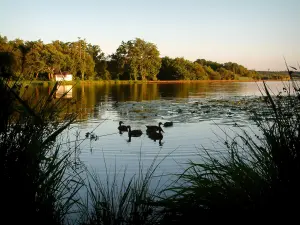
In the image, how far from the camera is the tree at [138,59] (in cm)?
9012

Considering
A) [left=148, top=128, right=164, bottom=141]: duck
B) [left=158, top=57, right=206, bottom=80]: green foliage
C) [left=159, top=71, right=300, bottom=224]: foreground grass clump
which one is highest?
[left=158, top=57, right=206, bottom=80]: green foliage

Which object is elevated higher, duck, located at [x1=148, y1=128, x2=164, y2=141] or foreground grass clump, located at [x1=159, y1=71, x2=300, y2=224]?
foreground grass clump, located at [x1=159, y1=71, x2=300, y2=224]

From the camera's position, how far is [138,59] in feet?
295

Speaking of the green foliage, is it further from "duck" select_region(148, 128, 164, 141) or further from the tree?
"duck" select_region(148, 128, 164, 141)

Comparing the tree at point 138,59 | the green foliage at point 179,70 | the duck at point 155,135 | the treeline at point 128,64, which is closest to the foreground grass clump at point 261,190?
the duck at point 155,135

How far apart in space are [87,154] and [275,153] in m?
6.54

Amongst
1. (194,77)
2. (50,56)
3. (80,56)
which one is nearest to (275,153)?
(50,56)

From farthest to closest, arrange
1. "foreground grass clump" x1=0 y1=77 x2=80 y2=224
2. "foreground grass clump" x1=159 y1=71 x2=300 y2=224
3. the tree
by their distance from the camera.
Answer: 1. the tree
2. "foreground grass clump" x1=159 y1=71 x2=300 y2=224
3. "foreground grass clump" x1=0 y1=77 x2=80 y2=224

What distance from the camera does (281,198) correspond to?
317 cm


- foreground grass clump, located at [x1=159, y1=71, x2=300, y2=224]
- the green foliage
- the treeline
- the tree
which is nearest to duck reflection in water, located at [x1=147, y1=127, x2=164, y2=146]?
foreground grass clump, located at [x1=159, y1=71, x2=300, y2=224]

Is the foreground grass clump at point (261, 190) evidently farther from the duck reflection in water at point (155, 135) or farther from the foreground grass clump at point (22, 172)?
the duck reflection in water at point (155, 135)

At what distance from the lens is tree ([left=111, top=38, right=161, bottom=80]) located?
90.1m

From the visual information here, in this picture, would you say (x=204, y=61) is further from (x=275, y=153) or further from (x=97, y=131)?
(x=275, y=153)

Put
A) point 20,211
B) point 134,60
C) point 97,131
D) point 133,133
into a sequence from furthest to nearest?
1. point 134,60
2. point 97,131
3. point 133,133
4. point 20,211
